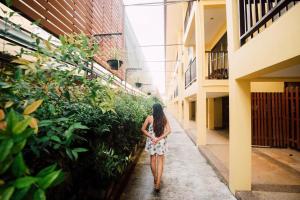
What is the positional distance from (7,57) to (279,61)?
3339 millimetres

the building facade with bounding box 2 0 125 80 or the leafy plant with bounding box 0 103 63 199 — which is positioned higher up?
the building facade with bounding box 2 0 125 80

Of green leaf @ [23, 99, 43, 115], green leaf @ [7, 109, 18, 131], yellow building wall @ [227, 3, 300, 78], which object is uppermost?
yellow building wall @ [227, 3, 300, 78]

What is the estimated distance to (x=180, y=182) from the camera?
5.15 m

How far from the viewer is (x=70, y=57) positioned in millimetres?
2502

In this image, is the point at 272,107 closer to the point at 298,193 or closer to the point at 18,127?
the point at 298,193

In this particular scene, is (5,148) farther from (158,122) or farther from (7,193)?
(158,122)

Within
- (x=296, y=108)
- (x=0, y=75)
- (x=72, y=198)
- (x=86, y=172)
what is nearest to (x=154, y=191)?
(x=86, y=172)

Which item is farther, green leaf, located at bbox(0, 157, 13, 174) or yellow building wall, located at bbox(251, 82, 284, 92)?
yellow building wall, located at bbox(251, 82, 284, 92)

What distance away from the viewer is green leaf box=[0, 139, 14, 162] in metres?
0.82

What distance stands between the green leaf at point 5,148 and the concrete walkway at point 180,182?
3.78 meters

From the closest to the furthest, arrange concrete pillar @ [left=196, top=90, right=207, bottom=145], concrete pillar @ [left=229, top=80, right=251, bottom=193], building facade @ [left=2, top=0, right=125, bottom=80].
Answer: building facade @ [left=2, top=0, right=125, bottom=80]
concrete pillar @ [left=229, top=80, right=251, bottom=193]
concrete pillar @ [left=196, top=90, right=207, bottom=145]

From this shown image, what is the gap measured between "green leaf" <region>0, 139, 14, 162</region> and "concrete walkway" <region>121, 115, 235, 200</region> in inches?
149

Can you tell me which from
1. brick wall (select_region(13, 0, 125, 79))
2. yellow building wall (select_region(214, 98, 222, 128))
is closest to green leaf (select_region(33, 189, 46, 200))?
brick wall (select_region(13, 0, 125, 79))

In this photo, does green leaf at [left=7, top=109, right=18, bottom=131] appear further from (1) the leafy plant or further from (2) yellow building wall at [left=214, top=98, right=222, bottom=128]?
(2) yellow building wall at [left=214, top=98, right=222, bottom=128]
